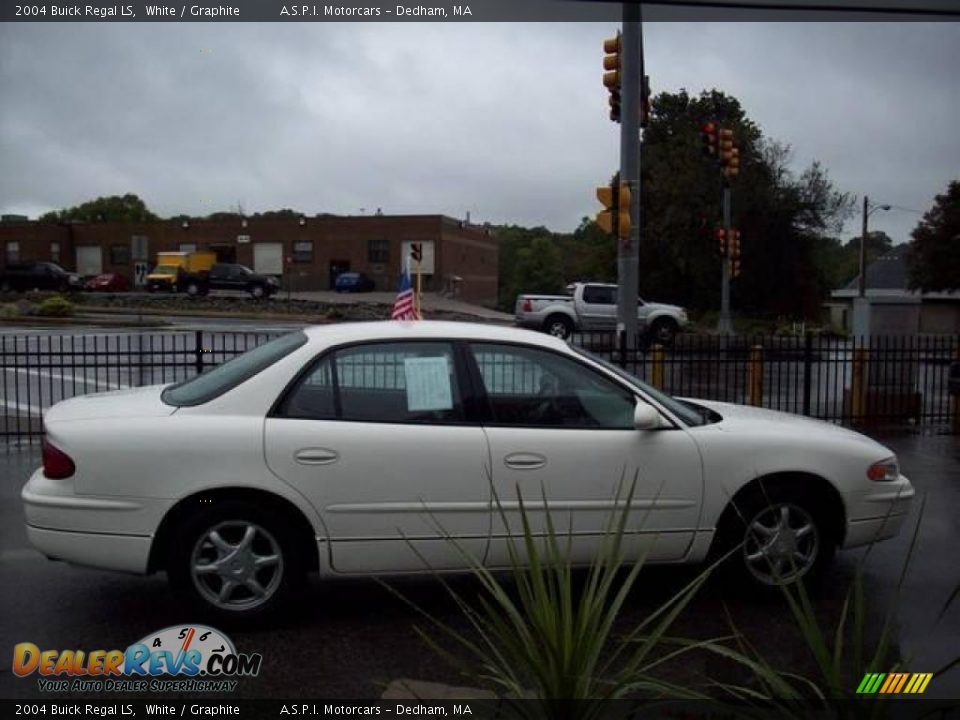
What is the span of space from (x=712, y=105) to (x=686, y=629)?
2168 inches

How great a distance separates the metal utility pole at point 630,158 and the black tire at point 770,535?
7.67 metres

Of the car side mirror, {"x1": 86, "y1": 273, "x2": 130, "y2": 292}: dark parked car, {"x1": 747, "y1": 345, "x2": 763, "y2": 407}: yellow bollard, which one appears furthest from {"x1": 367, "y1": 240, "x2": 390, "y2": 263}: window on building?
the car side mirror

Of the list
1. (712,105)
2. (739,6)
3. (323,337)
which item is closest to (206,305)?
(712,105)

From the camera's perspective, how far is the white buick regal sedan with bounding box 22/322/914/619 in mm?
4559

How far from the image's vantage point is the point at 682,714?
Answer: 333 centimetres

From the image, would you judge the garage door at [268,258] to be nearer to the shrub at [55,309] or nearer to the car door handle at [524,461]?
the shrub at [55,309]

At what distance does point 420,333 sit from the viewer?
510 centimetres

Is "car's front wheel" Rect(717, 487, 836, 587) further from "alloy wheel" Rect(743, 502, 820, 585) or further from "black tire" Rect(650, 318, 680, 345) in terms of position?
"black tire" Rect(650, 318, 680, 345)

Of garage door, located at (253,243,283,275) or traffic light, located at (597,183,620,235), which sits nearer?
traffic light, located at (597,183,620,235)

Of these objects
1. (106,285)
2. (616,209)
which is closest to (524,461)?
(616,209)

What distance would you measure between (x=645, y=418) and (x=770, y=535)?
1017mm

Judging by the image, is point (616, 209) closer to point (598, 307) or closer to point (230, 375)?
point (230, 375)

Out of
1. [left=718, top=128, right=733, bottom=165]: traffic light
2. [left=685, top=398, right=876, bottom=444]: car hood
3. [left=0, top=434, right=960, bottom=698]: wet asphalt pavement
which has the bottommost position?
[left=0, top=434, right=960, bottom=698]: wet asphalt pavement

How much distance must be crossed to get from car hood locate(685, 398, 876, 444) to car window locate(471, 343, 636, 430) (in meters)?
0.67
